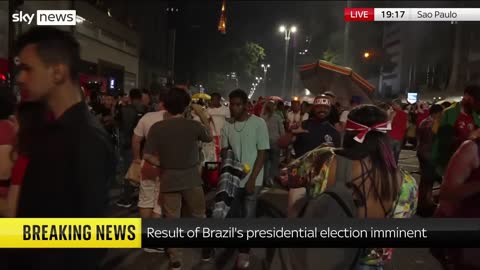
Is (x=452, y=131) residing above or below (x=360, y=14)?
below

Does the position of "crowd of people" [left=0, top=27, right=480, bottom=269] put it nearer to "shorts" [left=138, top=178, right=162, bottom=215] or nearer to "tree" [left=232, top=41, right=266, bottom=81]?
"shorts" [left=138, top=178, right=162, bottom=215]

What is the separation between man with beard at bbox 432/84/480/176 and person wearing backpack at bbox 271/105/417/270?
3.75m

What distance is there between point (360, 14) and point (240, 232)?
12.3 feet

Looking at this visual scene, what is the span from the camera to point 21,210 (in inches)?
76.8

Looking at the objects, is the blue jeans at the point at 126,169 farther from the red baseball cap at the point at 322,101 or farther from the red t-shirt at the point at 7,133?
the red t-shirt at the point at 7,133

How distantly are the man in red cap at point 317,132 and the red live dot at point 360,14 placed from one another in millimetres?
1497

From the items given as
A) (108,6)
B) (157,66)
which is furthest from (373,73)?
(108,6)

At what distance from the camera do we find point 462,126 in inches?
255

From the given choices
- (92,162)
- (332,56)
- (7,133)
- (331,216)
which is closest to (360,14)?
(331,216)

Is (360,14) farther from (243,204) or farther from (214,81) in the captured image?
(214,81)

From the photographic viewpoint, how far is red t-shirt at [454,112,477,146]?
6.40 meters

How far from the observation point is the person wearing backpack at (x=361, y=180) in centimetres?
247

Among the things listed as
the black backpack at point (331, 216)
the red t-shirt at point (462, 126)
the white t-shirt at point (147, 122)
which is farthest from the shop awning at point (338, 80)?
the black backpack at point (331, 216)

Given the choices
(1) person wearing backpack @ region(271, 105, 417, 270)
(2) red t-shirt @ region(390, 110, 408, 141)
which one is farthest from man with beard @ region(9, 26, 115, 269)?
(2) red t-shirt @ region(390, 110, 408, 141)
